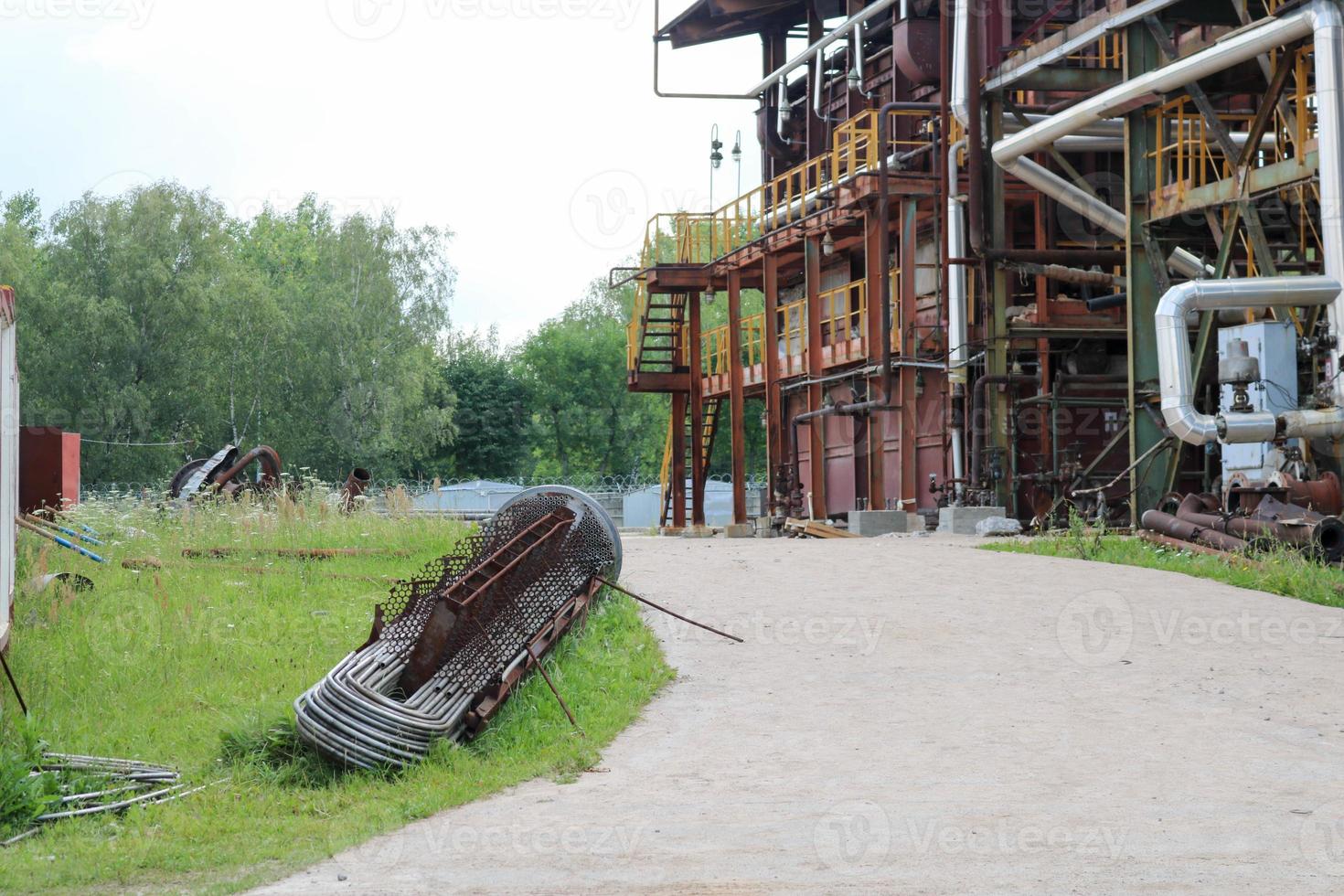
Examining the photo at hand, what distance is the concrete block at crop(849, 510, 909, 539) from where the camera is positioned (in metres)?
22.7

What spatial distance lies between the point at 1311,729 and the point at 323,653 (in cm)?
616

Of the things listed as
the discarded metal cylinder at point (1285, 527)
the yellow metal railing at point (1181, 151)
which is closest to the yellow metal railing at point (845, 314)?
the yellow metal railing at point (1181, 151)

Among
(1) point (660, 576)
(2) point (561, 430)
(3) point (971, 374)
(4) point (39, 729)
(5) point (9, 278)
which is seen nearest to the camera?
(4) point (39, 729)

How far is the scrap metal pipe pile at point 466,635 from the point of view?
698cm

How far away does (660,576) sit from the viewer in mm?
13406

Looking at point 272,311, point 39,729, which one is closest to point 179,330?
point 272,311

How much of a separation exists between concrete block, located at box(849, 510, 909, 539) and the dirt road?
1040cm

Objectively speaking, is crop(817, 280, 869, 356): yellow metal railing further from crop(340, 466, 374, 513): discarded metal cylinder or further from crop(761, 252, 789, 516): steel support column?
crop(340, 466, 374, 513): discarded metal cylinder

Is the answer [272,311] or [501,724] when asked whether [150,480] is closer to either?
[272,311]

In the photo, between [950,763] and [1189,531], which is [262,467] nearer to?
[1189,531]

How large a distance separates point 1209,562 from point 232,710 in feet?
30.7

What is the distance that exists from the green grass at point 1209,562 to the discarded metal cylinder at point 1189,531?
8.2 inches

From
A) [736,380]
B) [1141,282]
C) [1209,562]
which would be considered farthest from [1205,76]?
[736,380]

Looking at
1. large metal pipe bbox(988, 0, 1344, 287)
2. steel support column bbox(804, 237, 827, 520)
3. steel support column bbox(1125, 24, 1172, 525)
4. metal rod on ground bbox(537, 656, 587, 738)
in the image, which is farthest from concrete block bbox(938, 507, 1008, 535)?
metal rod on ground bbox(537, 656, 587, 738)
